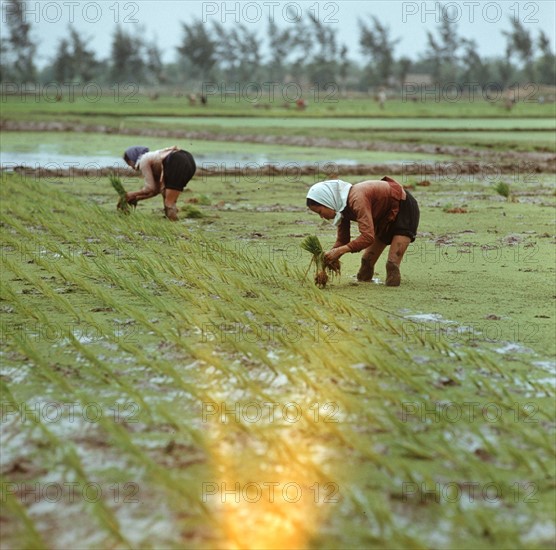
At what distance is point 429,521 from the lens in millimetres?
2443

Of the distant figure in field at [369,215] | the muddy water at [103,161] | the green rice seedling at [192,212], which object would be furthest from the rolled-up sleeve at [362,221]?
the muddy water at [103,161]

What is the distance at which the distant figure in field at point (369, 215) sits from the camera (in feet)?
17.2

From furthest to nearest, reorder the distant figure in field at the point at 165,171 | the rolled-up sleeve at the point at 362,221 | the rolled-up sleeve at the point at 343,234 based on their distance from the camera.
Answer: the distant figure in field at the point at 165,171
the rolled-up sleeve at the point at 343,234
the rolled-up sleeve at the point at 362,221

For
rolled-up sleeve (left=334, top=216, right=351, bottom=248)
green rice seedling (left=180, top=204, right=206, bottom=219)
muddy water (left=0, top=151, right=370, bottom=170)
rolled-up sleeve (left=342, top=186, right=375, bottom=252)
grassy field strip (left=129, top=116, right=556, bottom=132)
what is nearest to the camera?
rolled-up sleeve (left=342, top=186, right=375, bottom=252)

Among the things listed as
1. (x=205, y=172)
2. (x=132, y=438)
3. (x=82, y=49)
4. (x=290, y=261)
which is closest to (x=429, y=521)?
(x=132, y=438)

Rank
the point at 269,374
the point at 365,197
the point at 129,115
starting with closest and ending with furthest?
the point at 269,374 → the point at 365,197 → the point at 129,115

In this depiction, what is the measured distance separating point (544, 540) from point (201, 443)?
1.08 meters

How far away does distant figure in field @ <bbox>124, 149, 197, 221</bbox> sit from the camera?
26.5 feet

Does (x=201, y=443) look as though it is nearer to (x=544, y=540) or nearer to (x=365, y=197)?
(x=544, y=540)

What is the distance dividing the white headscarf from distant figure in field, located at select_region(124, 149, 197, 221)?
2.96 metres

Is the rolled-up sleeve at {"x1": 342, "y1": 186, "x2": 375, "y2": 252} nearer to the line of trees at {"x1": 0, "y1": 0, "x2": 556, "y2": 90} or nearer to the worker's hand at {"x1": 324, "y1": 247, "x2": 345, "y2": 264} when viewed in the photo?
the worker's hand at {"x1": 324, "y1": 247, "x2": 345, "y2": 264}

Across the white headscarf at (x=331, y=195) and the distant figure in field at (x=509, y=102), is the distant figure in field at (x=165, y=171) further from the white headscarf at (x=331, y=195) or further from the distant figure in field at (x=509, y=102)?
the distant figure in field at (x=509, y=102)

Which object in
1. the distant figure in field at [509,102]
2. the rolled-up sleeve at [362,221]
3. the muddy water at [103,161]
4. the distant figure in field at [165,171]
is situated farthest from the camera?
the distant figure in field at [509,102]

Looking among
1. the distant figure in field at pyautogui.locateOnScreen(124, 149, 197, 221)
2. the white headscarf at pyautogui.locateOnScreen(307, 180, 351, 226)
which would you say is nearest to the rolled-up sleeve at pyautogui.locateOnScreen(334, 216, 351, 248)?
the white headscarf at pyautogui.locateOnScreen(307, 180, 351, 226)
